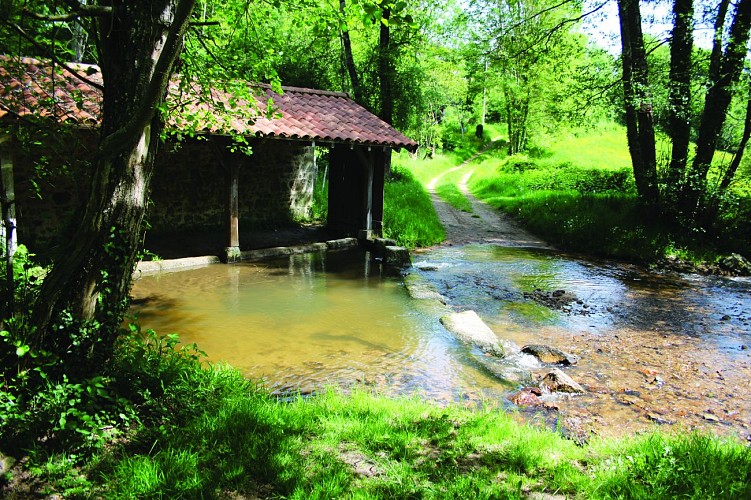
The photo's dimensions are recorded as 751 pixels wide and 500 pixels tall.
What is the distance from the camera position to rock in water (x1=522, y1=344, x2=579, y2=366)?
6445 mm

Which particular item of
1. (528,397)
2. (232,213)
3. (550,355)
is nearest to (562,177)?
(232,213)

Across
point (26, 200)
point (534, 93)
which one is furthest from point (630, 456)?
point (534, 93)

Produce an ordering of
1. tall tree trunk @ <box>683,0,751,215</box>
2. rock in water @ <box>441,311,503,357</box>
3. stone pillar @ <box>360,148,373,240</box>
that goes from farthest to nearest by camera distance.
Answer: stone pillar @ <box>360,148,373,240</box> < tall tree trunk @ <box>683,0,751,215</box> < rock in water @ <box>441,311,503,357</box>

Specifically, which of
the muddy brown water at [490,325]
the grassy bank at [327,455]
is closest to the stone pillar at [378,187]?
the muddy brown water at [490,325]

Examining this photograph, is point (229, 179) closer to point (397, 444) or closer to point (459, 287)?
point (459, 287)

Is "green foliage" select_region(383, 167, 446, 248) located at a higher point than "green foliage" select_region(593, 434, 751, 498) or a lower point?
higher

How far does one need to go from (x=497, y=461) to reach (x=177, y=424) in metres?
2.38

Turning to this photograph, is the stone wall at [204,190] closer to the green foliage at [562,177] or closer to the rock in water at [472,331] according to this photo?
the rock in water at [472,331]

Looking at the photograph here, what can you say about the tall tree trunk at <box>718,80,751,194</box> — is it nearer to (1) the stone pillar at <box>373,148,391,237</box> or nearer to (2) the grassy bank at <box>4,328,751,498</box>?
(1) the stone pillar at <box>373,148,391,237</box>

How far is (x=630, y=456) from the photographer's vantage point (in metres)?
3.56

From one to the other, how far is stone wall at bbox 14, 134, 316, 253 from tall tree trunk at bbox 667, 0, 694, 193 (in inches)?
370

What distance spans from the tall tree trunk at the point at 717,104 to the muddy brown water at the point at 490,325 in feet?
8.71

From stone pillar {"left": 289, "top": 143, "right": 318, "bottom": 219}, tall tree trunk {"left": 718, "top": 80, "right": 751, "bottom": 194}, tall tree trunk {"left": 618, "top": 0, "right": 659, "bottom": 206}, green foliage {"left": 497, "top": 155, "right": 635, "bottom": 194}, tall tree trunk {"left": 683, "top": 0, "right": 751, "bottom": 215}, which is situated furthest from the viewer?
green foliage {"left": 497, "top": 155, "right": 635, "bottom": 194}

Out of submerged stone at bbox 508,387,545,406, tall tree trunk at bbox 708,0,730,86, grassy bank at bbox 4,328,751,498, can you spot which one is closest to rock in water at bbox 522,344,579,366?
submerged stone at bbox 508,387,545,406
